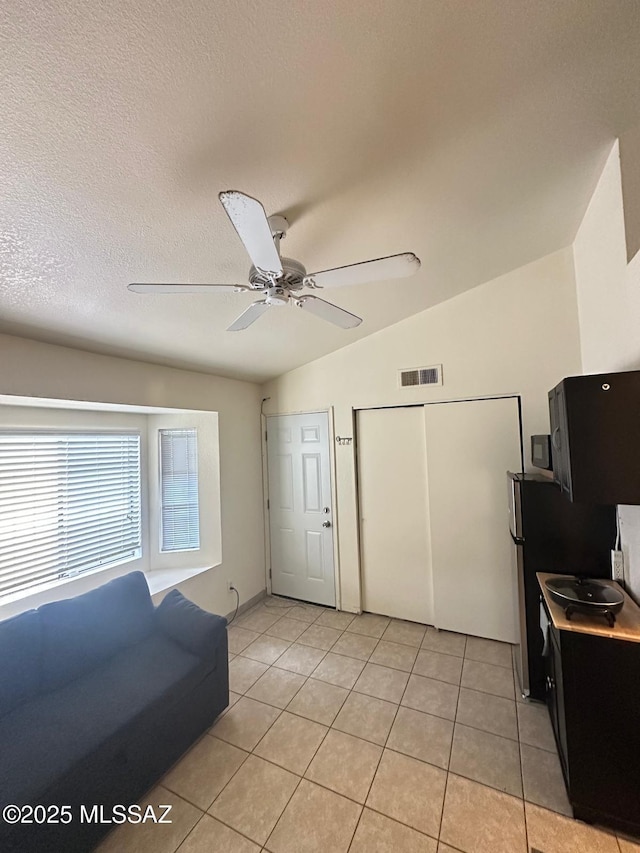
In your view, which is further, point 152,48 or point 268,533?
point 268,533

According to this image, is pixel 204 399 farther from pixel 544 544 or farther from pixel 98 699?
pixel 544 544

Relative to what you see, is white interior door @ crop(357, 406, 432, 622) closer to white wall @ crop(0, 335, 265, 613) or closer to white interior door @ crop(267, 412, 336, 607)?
white interior door @ crop(267, 412, 336, 607)

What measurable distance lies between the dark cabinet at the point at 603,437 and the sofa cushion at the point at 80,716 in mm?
2349

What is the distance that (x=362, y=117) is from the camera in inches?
47.0

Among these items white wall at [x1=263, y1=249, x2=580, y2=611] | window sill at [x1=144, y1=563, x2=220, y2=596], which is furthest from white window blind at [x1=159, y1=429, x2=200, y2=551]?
white wall at [x1=263, y1=249, x2=580, y2=611]

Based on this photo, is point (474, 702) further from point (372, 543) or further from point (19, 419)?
point (19, 419)

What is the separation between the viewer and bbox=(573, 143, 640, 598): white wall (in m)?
1.71

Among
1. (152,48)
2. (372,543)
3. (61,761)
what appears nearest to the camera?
(152,48)

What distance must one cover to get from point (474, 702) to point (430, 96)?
3239mm

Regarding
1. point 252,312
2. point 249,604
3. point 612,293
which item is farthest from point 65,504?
point 612,293

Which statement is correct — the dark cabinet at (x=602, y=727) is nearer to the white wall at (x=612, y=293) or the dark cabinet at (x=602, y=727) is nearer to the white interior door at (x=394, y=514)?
the white wall at (x=612, y=293)

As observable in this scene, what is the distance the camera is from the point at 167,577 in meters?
3.23

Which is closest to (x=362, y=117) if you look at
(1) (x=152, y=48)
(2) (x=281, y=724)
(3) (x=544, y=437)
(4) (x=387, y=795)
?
(1) (x=152, y=48)

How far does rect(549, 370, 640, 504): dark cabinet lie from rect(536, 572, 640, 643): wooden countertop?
0.58m
